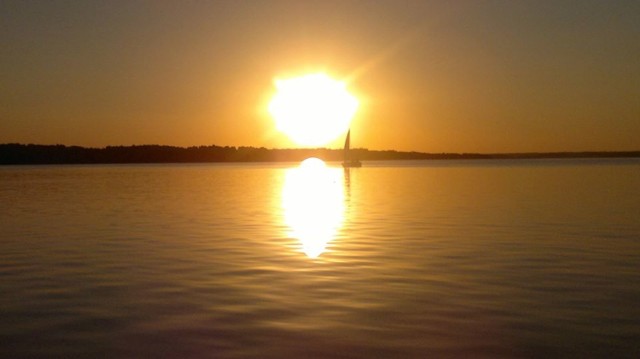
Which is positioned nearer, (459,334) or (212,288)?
(459,334)

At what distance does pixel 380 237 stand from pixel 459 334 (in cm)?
1621

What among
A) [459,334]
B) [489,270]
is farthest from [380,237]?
[459,334]

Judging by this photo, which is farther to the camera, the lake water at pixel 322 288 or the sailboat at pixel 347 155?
the sailboat at pixel 347 155

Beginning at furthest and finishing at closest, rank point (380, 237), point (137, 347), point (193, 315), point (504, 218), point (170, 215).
Result: point (170, 215) < point (504, 218) < point (380, 237) < point (193, 315) < point (137, 347)

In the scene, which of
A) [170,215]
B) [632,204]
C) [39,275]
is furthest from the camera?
[632,204]

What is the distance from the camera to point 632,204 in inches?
1758

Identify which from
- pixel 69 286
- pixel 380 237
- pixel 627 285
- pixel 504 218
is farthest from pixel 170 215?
pixel 627 285

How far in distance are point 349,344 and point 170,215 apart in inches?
1194

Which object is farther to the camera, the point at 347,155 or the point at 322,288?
the point at 347,155

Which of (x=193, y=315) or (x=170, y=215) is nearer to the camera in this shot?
(x=193, y=315)

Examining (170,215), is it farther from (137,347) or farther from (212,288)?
(137,347)

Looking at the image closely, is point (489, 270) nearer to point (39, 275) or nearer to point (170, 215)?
point (39, 275)

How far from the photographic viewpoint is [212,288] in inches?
694

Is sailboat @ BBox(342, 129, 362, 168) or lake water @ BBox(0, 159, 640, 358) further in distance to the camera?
sailboat @ BBox(342, 129, 362, 168)
